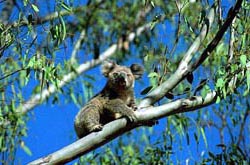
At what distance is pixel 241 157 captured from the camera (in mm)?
5340

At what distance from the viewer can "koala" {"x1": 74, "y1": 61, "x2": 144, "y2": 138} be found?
5223 millimetres

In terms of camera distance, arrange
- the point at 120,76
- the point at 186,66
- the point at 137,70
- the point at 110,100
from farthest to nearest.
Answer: the point at 137,70 → the point at 120,76 → the point at 110,100 → the point at 186,66

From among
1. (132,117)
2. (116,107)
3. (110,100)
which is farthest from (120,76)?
(132,117)

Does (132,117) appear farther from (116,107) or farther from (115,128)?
(116,107)

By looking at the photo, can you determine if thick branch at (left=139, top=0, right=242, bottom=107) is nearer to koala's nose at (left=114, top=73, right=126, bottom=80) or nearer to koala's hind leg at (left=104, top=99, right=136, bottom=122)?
koala's hind leg at (left=104, top=99, right=136, bottom=122)

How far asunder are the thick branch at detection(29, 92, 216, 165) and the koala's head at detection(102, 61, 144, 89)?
56.4 inches

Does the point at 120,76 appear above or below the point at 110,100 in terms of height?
above

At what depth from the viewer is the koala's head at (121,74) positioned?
18.9 feet

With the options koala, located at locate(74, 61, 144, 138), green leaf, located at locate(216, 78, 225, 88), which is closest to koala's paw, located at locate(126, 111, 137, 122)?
koala, located at locate(74, 61, 144, 138)

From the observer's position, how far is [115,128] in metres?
4.23

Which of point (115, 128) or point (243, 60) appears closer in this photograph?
point (115, 128)

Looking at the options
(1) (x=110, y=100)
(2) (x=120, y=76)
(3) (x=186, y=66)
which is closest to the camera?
(3) (x=186, y=66)

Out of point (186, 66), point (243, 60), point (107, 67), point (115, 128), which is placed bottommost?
point (115, 128)

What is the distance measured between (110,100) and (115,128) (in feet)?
4.29
